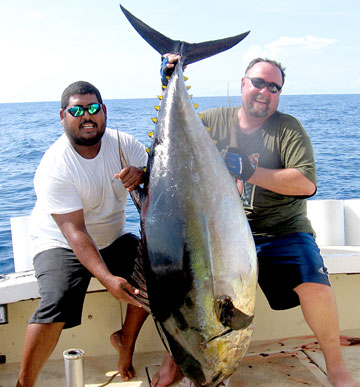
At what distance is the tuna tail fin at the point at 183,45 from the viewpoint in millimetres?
2195

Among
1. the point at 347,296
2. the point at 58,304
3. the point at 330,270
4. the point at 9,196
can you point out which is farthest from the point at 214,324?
the point at 9,196

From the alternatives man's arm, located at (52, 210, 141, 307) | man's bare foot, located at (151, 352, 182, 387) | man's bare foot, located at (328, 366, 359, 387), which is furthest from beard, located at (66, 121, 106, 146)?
man's bare foot, located at (328, 366, 359, 387)

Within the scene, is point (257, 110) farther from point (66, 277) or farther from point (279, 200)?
point (66, 277)

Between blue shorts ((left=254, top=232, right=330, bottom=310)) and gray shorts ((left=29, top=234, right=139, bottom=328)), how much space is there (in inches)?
27.3

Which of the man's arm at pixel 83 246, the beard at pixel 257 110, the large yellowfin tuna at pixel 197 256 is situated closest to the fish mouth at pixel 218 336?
the large yellowfin tuna at pixel 197 256

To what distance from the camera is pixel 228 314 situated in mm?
1756

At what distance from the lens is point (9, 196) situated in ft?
33.4

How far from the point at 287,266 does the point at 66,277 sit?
1088mm

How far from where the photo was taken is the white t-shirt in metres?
2.57

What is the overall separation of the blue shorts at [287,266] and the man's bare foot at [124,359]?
0.80m

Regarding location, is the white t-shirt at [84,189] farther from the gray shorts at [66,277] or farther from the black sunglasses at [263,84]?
the black sunglasses at [263,84]

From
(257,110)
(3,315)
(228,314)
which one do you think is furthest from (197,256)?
(3,315)

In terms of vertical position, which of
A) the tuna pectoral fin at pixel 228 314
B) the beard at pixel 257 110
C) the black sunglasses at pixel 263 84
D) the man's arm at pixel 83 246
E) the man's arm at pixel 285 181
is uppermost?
the black sunglasses at pixel 263 84

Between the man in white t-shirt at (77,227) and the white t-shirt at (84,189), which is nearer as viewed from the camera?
the man in white t-shirt at (77,227)
